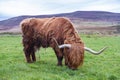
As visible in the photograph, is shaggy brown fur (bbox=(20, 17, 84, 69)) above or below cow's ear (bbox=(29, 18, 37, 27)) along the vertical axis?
below

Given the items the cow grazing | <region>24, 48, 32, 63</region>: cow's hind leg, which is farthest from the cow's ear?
<region>24, 48, 32, 63</region>: cow's hind leg

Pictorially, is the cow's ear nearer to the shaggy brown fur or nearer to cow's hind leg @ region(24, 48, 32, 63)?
the shaggy brown fur

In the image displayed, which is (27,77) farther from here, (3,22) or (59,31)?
(3,22)

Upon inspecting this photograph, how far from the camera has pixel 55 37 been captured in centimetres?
1391

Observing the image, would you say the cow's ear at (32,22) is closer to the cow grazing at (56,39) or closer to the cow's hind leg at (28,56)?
the cow grazing at (56,39)

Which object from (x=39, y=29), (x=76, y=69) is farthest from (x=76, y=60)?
(x=39, y=29)

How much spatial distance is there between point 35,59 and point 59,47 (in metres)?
2.96

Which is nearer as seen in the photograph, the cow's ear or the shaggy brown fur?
the shaggy brown fur

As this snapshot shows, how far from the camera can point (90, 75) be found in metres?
12.3

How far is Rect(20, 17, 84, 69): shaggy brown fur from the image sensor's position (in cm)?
1276

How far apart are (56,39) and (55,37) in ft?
0.36

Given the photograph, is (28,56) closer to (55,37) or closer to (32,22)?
(32,22)

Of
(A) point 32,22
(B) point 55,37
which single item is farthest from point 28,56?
(B) point 55,37

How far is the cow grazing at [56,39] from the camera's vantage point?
12766mm
